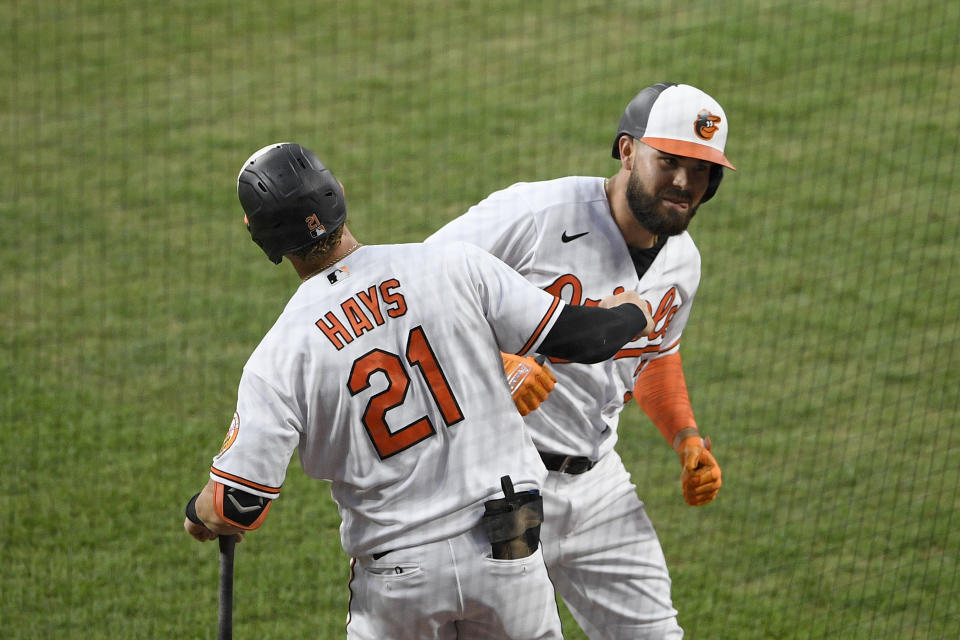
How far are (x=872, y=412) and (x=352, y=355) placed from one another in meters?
4.37

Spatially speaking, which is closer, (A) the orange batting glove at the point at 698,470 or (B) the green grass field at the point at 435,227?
(A) the orange batting glove at the point at 698,470

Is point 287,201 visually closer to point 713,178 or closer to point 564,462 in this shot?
point 564,462

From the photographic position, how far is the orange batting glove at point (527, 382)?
3.35 m

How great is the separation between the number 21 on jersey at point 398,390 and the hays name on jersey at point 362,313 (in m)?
0.06

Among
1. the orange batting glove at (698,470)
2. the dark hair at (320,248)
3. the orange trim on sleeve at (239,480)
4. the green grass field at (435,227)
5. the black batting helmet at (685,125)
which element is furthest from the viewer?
the green grass field at (435,227)

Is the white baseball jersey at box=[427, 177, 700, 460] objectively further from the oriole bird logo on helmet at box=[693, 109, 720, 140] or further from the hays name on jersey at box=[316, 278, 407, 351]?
the hays name on jersey at box=[316, 278, 407, 351]

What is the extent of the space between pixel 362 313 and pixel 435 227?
5264 millimetres

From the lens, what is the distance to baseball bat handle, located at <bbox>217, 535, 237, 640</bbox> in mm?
3293

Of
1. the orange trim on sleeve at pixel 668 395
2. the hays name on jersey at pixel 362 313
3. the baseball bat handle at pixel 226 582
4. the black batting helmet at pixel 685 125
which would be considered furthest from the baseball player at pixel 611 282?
the baseball bat handle at pixel 226 582

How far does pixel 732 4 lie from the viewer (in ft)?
35.7

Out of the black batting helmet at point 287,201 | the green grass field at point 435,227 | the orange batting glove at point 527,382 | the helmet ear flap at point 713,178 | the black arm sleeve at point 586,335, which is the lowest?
the green grass field at point 435,227

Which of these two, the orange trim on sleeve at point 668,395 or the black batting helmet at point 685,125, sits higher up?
the black batting helmet at point 685,125

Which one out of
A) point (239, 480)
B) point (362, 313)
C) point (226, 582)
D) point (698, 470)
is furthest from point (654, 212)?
point (226, 582)

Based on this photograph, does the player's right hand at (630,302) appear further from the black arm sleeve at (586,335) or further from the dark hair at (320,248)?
the dark hair at (320,248)
